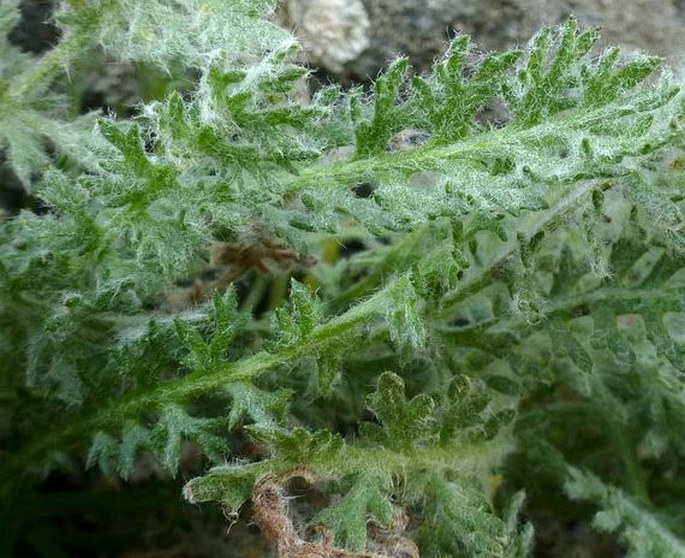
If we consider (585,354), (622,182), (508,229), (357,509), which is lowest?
(357,509)

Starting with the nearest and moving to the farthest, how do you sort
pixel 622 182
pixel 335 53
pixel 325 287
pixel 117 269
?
pixel 622 182 → pixel 117 269 → pixel 325 287 → pixel 335 53

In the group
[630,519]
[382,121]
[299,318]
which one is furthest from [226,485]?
[630,519]

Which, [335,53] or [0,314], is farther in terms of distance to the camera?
[335,53]

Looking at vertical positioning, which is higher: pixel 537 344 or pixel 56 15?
pixel 56 15

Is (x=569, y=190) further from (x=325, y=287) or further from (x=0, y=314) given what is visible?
(x=0, y=314)

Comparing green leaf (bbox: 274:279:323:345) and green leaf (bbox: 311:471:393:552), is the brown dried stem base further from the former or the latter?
→ green leaf (bbox: 274:279:323:345)

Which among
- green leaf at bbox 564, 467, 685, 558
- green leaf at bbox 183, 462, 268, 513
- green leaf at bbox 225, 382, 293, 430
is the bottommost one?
green leaf at bbox 564, 467, 685, 558

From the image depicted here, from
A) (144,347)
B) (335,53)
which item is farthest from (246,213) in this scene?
(335,53)

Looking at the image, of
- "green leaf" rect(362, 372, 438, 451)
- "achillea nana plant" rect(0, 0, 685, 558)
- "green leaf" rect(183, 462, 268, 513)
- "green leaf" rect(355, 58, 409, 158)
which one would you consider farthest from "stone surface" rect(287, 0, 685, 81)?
"green leaf" rect(183, 462, 268, 513)
